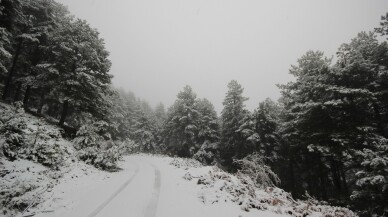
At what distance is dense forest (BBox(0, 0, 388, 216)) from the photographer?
16203 millimetres

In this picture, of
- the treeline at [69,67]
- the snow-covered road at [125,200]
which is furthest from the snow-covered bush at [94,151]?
the snow-covered road at [125,200]

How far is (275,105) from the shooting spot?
1469 inches

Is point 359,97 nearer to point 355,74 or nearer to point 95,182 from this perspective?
point 355,74

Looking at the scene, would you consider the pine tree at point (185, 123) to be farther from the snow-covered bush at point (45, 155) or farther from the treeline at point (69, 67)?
the snow-covered bush at point (45, 155)

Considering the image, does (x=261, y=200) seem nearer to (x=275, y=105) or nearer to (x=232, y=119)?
(x=232, y=119)

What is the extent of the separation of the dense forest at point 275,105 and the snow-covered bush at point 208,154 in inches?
8.2

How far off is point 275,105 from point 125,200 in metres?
32.0

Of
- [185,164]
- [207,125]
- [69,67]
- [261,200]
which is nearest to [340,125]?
[261,200]

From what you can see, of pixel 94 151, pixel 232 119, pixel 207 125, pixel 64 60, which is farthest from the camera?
pixel 207 125

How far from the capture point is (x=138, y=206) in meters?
9.28

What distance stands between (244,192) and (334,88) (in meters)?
12.0

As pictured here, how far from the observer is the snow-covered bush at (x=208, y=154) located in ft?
121

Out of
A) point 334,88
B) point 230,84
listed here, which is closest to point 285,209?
point 334,88

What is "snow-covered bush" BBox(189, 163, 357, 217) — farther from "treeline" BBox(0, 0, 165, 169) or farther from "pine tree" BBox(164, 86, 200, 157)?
"pine tree" BBox(164, 86, 200, 157)
